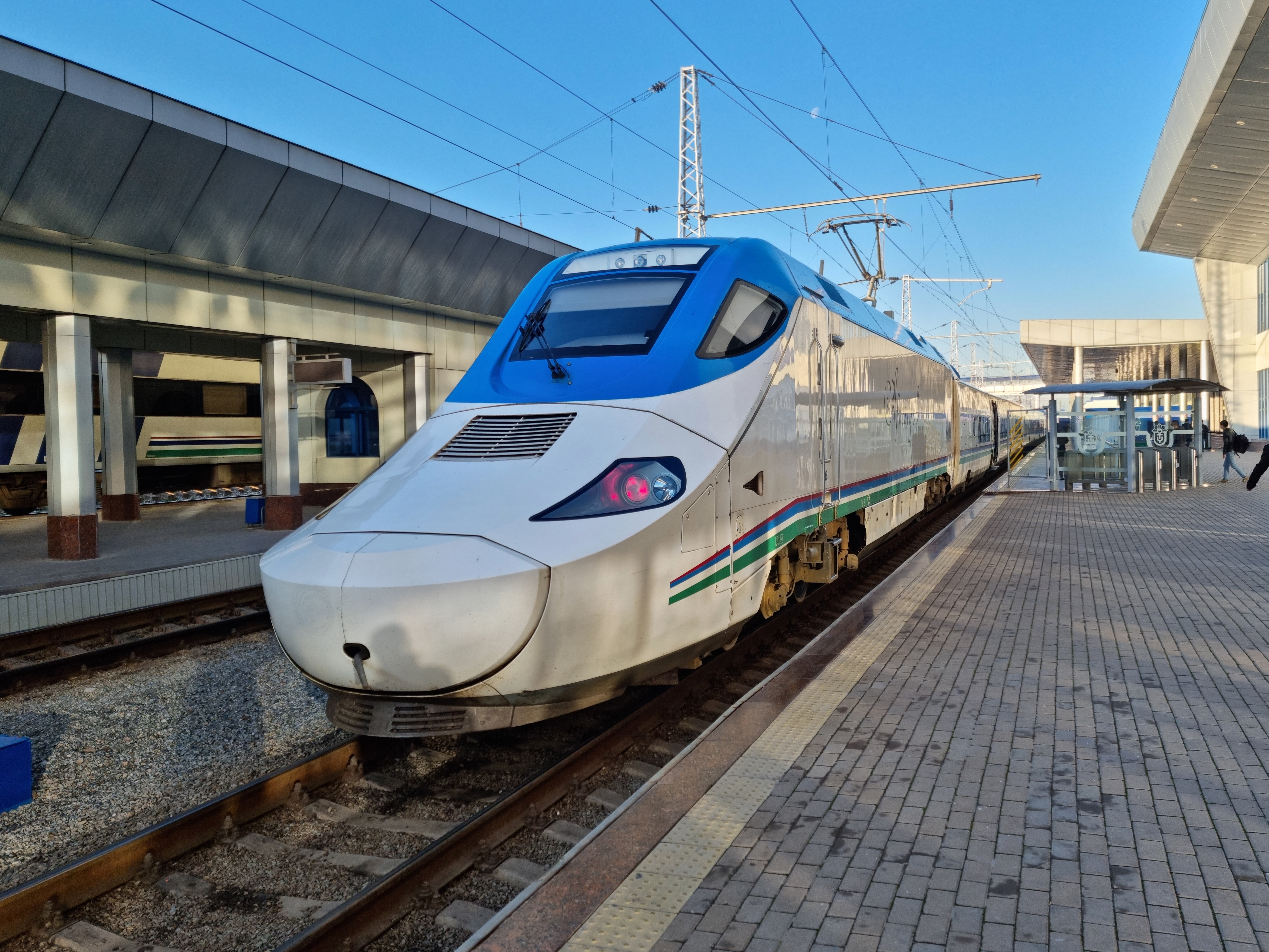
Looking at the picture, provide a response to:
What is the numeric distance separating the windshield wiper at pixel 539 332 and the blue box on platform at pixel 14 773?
330 centimetres

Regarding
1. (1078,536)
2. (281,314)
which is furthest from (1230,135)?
(281,314)

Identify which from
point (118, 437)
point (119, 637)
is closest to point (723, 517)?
point (119, 637)

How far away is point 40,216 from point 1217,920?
14004 millimetres

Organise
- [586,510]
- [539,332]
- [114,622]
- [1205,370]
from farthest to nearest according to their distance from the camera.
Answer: [1205,370]
[114,622]
[539,332]
[586,510]

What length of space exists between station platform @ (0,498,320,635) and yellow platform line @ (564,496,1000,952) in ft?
24.8

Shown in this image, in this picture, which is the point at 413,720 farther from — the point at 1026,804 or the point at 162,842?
the point at 1026,804

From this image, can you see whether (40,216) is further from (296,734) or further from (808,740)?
(808,740)

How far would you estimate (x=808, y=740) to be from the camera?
4938mm

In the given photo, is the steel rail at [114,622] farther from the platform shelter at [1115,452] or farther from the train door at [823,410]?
the platform shelter at [1115,452]

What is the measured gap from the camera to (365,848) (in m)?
4.16

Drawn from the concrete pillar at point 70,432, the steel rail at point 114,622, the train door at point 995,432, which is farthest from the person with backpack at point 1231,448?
the concrete pillar at point 70,432

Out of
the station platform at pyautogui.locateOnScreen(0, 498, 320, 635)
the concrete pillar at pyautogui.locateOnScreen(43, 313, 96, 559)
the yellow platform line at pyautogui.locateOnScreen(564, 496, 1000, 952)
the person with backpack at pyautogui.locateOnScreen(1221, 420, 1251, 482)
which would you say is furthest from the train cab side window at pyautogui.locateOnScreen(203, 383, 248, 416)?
the person with backpack at pyautogui.locateOnScreen(1221, 420, 1251, 482)

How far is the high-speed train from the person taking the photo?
13.4ft

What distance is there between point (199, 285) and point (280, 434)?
3.19 meters
